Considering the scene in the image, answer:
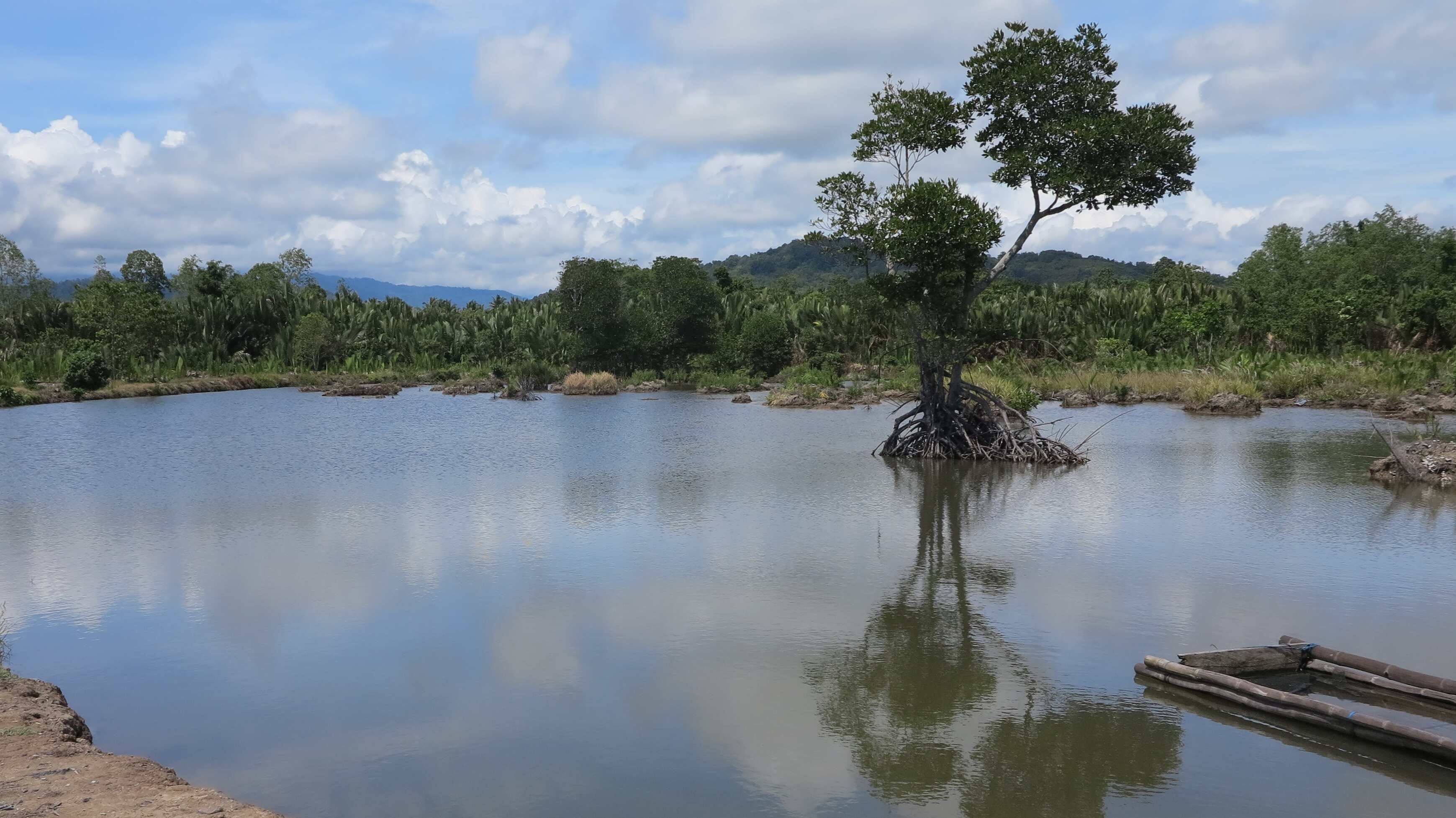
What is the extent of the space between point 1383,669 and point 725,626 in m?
4.99

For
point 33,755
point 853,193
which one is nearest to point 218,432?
point 853,193

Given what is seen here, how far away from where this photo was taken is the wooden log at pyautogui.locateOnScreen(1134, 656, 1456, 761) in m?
6.13

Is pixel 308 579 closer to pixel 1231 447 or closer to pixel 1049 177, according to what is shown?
pixel 1049 177

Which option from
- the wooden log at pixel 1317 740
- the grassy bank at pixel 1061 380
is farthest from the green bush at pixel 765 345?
the wooden log at pixel 1317 740

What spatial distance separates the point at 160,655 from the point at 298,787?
3.25 metres

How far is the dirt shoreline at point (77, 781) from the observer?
519 cm

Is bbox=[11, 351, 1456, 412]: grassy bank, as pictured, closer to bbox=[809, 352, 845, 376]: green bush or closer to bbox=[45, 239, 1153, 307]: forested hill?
bbox=[809, 352, 845, 376]: green bush

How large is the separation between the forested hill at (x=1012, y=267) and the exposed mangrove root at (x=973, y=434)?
70454mm

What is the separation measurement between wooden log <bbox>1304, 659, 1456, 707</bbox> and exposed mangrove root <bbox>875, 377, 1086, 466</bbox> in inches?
443

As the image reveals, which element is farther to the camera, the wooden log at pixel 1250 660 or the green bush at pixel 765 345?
the green bush at pixel 765 345

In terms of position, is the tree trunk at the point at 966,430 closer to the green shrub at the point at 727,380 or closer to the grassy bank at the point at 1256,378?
the grassy bank at the point at 1256,378

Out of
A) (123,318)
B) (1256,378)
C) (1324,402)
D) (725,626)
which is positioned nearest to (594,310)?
(123,318)

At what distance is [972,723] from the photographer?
7.21 m

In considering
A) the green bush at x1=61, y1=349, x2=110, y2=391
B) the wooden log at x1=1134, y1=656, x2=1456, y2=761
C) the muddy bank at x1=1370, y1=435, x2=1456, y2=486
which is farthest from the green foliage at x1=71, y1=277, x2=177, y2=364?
the wooden log at x1=1134, y1=656, x2=1456, y2=761
